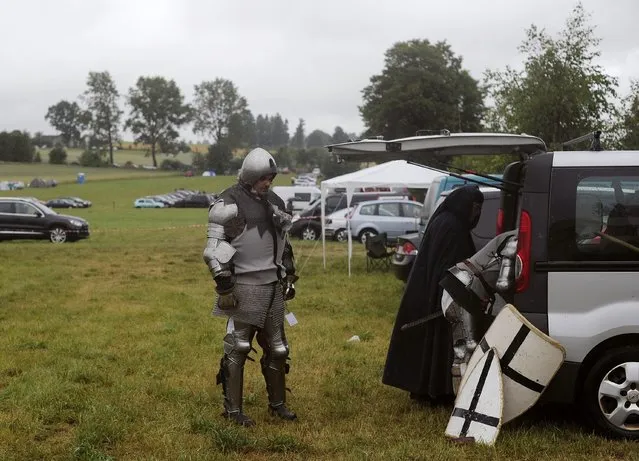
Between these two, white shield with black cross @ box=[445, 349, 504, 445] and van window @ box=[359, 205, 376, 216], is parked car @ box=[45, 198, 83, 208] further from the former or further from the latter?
white shield with black cross @ box=[445, 349, 504, 445]

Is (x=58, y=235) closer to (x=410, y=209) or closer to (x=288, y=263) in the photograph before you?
(x=410, y=209)

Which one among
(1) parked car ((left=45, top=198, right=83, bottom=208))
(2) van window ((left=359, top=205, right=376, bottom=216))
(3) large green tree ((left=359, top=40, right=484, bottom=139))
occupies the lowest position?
(1) parked car ((left=45, top=198, right=83, bottom=208))

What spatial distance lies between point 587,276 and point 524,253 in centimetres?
40

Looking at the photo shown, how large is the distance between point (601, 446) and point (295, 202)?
97.5ft

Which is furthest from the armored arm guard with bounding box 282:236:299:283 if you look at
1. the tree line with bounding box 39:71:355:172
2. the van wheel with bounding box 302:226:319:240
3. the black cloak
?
the tree line with bounding box 39:71:355:172

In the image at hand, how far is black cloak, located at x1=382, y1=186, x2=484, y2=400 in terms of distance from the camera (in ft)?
17.1

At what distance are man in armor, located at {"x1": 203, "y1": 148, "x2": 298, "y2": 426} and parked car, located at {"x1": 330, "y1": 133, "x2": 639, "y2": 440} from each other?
1.57m

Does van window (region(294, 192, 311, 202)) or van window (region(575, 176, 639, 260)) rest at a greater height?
van window (region(575, 176, 639, 260))

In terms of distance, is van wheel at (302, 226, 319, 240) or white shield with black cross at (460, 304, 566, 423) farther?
van wheel at (302, 226, 319, 240)

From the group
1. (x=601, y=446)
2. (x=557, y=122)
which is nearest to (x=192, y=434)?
(x=601, y=446)

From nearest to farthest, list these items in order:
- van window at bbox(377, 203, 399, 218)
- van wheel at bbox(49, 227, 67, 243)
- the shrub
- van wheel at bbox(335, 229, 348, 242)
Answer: van window at bbox(377, 203, 399, 218) → van wheel at bbox(49, 227, 67, 243) → van wheel at bbox(335, 229, 348, 242) → the shrub

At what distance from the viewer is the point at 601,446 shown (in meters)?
4.47

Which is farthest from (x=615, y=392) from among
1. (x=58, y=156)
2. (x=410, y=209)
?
(x=58, y=156)

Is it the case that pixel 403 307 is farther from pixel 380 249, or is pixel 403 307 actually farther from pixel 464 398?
pixel 380 249
